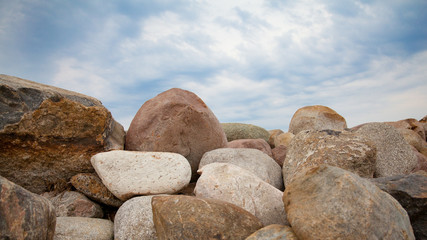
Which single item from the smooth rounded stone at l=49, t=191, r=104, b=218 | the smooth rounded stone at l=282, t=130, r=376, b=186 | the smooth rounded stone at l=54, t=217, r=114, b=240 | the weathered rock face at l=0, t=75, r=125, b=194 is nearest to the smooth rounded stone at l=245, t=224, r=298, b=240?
the smooth rounded stone at l=282, t=130, r=376, b=186

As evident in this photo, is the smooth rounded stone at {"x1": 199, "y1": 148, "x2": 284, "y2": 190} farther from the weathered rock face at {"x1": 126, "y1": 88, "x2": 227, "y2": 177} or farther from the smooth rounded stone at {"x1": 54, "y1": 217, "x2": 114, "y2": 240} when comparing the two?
the smooth rounded stone at {"x1": 54, "y1": 217, "x2": 114, "y2": 240}

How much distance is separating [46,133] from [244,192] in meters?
3.10

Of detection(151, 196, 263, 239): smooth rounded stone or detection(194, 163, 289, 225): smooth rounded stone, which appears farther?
detection(194, 163, 289, 225): smooth rounded stone

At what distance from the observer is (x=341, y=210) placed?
274cm

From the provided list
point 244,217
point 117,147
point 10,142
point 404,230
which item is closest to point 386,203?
point 404,230

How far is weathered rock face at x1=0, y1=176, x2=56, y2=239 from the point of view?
8.92 ft

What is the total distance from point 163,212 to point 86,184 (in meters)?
2.13

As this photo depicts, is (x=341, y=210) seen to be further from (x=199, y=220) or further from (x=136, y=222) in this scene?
(x=136, y=222)

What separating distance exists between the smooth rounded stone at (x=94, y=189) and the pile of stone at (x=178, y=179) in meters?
0.02

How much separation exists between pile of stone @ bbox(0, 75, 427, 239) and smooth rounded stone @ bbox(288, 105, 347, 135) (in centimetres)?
538

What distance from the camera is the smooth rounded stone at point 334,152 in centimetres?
483

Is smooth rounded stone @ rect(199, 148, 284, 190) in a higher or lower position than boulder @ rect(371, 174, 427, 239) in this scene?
higher

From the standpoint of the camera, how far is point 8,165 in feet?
15.7

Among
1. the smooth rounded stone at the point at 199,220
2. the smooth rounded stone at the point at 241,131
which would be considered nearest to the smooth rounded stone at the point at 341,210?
the smooth rounded stone at the point at 199,220
